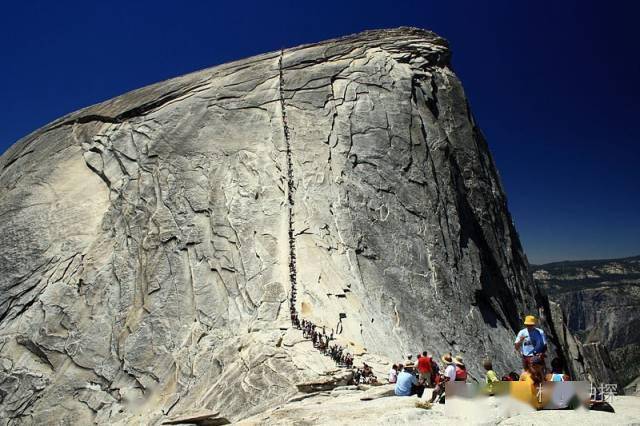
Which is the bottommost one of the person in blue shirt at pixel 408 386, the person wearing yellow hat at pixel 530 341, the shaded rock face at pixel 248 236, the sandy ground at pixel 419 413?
the sandy ground at pixel 419 413

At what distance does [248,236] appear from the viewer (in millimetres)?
27719

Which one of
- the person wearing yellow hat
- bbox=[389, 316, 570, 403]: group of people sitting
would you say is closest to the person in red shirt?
bbox=[389, 316, 570, 403]: group of people sitting

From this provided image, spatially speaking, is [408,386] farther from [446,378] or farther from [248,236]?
[248,236]

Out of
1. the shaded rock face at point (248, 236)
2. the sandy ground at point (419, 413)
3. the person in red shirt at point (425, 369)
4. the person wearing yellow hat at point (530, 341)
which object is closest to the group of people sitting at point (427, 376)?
the person in red shirt at point (425, 369)

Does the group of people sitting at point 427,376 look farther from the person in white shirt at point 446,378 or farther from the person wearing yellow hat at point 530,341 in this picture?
the person wearing yellow hat at point 530,341

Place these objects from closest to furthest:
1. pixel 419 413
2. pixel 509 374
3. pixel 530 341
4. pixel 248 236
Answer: pixel 419 413, pixel 530 341, pixel 509 374, pixel 248 236

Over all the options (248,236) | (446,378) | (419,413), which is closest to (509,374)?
(446,378)

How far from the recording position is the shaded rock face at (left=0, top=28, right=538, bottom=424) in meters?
23.7

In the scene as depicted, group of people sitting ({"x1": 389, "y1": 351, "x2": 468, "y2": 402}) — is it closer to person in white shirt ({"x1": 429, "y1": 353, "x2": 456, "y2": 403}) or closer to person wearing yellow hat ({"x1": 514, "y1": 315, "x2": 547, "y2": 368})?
person in white shirt ({"x1": 429, "y1": 353, "x2": 456, "y2": 403})

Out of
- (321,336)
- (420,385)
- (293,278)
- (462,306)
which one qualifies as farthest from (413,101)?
(420,385)

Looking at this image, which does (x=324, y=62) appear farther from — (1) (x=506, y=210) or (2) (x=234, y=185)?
(1) (x=506, y=210)

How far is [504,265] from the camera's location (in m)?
36.2

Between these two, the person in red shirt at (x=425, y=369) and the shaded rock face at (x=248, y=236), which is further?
the shaded rock face at (x=248, y=236)

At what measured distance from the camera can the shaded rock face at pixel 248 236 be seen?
77.8ft
